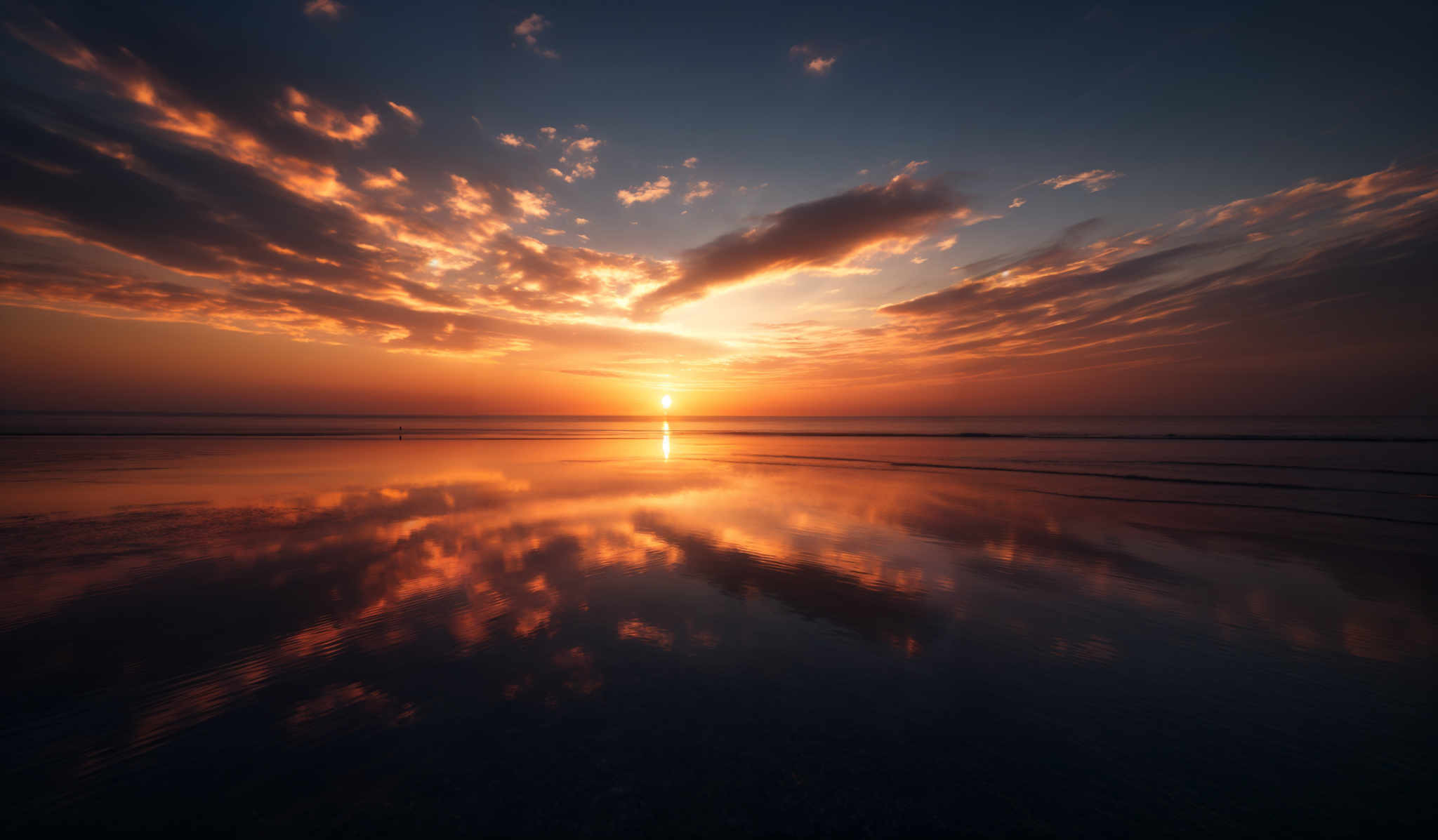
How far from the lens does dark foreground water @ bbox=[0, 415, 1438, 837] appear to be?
3.69m

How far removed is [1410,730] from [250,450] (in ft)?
150

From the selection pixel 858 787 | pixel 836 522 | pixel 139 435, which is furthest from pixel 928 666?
pixel 139 435

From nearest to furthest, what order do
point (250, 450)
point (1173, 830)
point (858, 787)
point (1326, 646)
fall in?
point (1173, 830)
point (858, 787)
point (1326, 646)
point (250, 450)

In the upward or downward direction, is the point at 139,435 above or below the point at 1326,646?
above

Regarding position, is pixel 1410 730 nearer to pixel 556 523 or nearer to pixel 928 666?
pixel 928 666

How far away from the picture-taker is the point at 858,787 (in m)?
3.85

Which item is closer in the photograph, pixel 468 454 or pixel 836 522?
pixel 836 522

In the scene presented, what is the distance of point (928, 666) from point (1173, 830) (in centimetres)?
240

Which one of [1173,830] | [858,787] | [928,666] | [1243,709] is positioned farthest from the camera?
[928,666]

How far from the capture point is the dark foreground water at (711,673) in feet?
12.1

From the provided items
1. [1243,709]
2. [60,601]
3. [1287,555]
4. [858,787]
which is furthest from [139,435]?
[1287,555]

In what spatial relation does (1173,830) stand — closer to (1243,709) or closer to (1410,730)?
(1243,709)

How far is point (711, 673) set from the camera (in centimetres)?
557

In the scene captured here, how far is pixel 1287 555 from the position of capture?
34.4 ft
